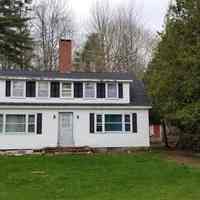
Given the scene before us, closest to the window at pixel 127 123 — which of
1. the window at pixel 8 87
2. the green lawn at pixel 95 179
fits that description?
the green lawn at pixel 95 179

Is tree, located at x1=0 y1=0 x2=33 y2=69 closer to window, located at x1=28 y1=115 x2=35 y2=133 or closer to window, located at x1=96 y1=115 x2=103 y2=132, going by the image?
window, located at x1=28 y1=115 x2=35 y2=133

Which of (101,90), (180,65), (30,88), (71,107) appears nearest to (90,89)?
(101,90)

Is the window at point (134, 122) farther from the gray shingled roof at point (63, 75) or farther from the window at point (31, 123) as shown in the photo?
the window at point (31, 123)

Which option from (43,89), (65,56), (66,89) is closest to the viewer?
(43,89)

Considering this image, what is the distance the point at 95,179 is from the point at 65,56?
13.7 m

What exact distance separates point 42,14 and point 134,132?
77.6 ft

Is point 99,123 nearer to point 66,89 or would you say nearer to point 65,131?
point 65,131

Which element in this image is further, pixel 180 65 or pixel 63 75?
pixel 63 75

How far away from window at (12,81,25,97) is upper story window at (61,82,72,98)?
2.50 meters

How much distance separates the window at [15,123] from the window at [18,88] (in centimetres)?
143

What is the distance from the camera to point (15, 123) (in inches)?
846

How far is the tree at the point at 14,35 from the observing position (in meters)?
33.6

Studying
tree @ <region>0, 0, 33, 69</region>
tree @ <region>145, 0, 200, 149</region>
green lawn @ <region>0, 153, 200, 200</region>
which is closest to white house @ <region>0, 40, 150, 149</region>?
tree @ <region>145, 0, 200, 149</region>

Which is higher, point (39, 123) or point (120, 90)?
point (120, 90)
